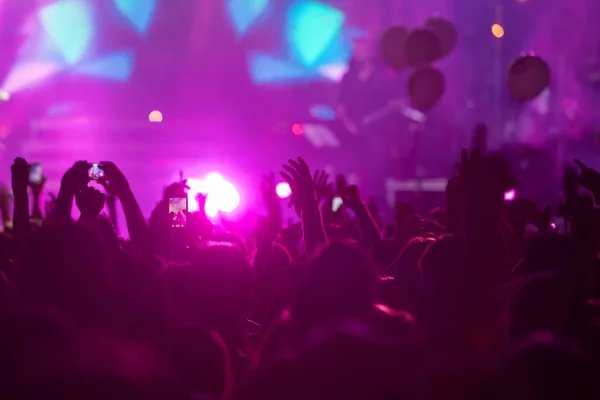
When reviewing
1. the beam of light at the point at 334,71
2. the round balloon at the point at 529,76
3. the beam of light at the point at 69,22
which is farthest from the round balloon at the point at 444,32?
the beam of light at the point at 69,22

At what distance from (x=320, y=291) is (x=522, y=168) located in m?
11.5

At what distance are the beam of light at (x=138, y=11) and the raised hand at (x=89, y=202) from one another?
1385 centimetres

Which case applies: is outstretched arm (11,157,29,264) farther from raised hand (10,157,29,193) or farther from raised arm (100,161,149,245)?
raised arm (100,161,149,245)

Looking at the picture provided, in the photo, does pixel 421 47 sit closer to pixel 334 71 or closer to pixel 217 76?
pixel 334 71

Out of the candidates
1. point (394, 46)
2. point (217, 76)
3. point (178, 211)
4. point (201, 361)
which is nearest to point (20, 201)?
point (178, 211)

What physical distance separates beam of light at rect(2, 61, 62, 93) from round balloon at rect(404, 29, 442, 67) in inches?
448

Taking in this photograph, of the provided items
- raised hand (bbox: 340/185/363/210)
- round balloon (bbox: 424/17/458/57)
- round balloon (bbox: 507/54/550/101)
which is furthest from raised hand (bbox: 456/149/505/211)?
round balloon (bbox: 424/17/458/57)

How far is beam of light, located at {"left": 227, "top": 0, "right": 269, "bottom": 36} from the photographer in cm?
1712

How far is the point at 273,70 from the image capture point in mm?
17859

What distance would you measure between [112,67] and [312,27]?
16.4ft

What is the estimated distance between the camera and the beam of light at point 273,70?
17.7m

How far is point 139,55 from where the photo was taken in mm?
17406

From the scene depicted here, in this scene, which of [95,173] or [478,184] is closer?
[478,184]

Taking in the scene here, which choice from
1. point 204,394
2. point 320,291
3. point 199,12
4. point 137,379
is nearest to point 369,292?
point 320,291
